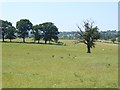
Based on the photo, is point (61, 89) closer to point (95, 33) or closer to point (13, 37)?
point (95, 33)

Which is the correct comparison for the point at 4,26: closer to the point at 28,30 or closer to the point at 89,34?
the point at 28,30

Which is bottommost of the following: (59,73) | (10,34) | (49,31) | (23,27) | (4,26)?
(59,73)

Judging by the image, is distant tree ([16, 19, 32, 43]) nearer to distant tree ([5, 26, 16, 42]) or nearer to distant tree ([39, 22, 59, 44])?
distant tree ([39, 22, 59, 44])

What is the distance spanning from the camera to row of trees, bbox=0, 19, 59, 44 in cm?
12756

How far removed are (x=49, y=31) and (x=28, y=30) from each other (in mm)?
11217

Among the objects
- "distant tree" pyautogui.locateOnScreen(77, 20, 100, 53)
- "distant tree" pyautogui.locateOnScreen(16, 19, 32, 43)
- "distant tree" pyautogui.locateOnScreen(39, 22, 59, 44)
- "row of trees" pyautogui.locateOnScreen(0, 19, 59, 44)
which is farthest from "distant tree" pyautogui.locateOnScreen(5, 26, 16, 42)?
"distant tree" pyautogui.locateOnScreen(77, 20, 100, 53)

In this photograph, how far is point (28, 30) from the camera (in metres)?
138

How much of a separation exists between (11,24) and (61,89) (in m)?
119

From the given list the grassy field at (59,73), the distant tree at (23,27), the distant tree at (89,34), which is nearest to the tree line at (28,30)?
the distant tree at (23,27)

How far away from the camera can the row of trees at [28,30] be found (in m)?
128

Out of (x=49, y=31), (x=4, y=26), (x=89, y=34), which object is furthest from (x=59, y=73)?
(x=49, y=31)

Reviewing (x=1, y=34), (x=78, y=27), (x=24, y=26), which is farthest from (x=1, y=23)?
(x=78, y=27)

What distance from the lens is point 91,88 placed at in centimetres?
1697

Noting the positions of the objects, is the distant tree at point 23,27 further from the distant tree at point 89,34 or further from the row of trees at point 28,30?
the distant tree at point 89,34
